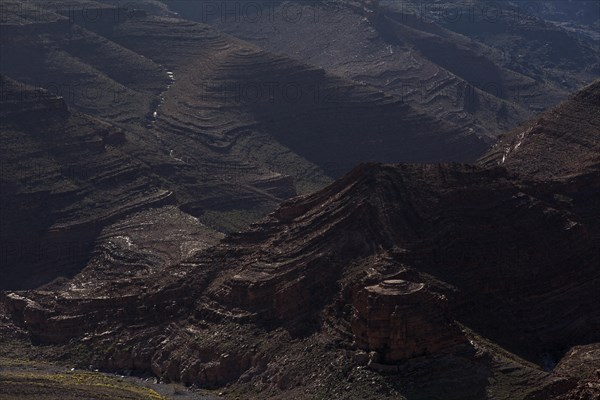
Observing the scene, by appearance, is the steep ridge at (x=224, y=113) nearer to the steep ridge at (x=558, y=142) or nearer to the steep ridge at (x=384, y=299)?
the steep ridge at (x=558, y=142)

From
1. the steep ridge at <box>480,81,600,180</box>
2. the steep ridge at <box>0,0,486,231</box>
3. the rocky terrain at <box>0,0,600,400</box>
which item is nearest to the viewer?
the rocky terrain at <box>0,0,600,400</box>

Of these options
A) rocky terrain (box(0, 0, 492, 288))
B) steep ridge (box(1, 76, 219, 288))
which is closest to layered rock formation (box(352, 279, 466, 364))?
steep ridge (box(1, 76, 219, 288))

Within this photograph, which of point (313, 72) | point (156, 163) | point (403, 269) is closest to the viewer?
point (403, 269)

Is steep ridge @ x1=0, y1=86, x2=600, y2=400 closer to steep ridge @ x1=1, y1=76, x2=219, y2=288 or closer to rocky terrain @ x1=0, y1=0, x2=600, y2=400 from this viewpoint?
rocky terrain @ x1=0, y1=0, x2=600, y2=400

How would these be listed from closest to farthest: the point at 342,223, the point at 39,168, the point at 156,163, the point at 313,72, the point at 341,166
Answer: the point at 342,223, the point at 39,168, the point at 156,163, the point at 341,166, the point at 313,72

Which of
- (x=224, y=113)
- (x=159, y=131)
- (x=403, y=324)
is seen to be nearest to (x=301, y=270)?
(x=403, y=324)

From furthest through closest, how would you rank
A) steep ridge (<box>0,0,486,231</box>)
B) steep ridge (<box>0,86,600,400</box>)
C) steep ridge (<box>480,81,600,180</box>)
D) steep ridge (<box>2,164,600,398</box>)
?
steep ridge (<box>0,0,486,231</box>) → steep ridge (<box>480,81,600,180</box>) → steep ridge (<box>2,164,600,398</box>) → steep ridge (<box>0,86,600,400</box>)

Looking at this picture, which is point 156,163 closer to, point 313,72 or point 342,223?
point 313,72

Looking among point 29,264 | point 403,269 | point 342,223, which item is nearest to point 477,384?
point 403,269

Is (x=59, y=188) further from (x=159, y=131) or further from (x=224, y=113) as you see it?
(x=224, y=113)
